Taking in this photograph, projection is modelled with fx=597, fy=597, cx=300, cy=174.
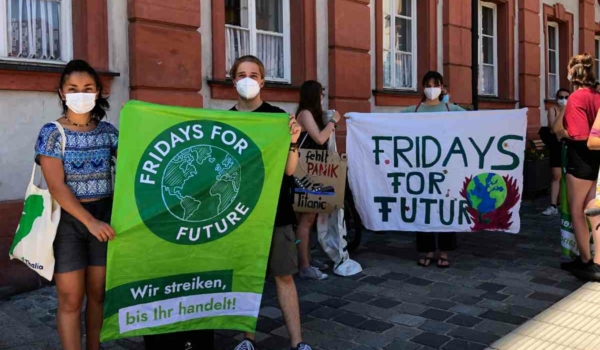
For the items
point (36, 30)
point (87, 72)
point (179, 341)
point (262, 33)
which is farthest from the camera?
point (262, 33)

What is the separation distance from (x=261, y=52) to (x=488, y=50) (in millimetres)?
6443

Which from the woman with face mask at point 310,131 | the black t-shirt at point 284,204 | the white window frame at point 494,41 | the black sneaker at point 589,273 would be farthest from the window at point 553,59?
the black t-shirt at point 284,204

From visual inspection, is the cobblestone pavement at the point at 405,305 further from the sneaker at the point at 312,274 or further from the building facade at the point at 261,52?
the building facade at the point at 261,52

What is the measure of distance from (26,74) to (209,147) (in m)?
2.75

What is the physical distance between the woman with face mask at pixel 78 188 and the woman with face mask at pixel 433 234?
3.43 metres

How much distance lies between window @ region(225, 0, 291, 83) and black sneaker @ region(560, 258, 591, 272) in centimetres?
412

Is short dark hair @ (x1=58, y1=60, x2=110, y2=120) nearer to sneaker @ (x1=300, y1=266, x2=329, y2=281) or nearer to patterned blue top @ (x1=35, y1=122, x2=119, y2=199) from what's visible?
patterned blue top @ (x1=35, y1=122, x2=119, y2=199)

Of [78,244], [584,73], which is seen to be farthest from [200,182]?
[584,73]

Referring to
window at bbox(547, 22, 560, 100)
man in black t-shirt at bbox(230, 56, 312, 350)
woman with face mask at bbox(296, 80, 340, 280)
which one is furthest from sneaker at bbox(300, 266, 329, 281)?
window at bbox(547, 22, 560, 100)

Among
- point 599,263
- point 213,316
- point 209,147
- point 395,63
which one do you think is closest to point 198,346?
point 213,316

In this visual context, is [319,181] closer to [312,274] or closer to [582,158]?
[312,274]

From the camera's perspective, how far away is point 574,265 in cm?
547

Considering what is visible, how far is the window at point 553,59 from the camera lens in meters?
14.4

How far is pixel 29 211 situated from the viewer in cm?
302
